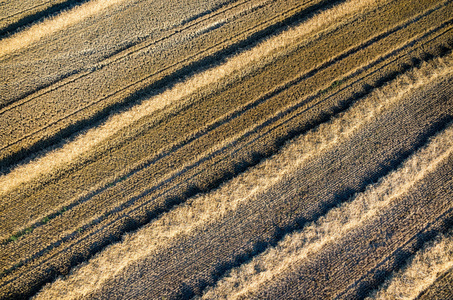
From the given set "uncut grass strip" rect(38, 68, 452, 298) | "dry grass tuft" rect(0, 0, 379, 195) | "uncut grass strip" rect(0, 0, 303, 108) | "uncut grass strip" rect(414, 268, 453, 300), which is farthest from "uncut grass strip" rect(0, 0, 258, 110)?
"uncut grass strip" rect(414, 268, 453, 300)

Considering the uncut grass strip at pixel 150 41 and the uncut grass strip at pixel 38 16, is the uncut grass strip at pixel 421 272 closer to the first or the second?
the uncut grass strip at pixel 150 41

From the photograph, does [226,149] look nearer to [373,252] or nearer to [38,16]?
[373,252]

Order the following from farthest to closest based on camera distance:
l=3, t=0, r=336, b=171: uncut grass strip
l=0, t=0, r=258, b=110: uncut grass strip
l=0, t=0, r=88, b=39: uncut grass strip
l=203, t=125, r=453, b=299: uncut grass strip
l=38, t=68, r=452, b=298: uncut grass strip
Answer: l=0, t=0, r=88, b=39: uncut grass strip → l=0, t=0, r=258, b=110: uncut grass strip → l=3, t=0, r=336, b=171: uncut grass strip → l=38, t=68, r=452, b=298: uncut grass strip → l=203, t=125, r=453, b=299: uncut grass strip

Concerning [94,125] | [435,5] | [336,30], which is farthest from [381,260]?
[94,125]

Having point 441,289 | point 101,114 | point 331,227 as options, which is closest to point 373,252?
point 331,227

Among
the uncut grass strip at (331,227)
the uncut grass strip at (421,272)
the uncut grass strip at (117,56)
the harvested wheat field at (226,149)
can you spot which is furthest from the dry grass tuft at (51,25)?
the uncut grass strip at (421,272)

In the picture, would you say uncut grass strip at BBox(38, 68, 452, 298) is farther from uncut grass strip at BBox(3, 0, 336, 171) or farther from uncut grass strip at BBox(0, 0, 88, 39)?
uncut grass strip at BBox(0, 0, 88, 39)

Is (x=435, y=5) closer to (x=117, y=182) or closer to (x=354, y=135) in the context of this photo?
(x=354, y=135)
